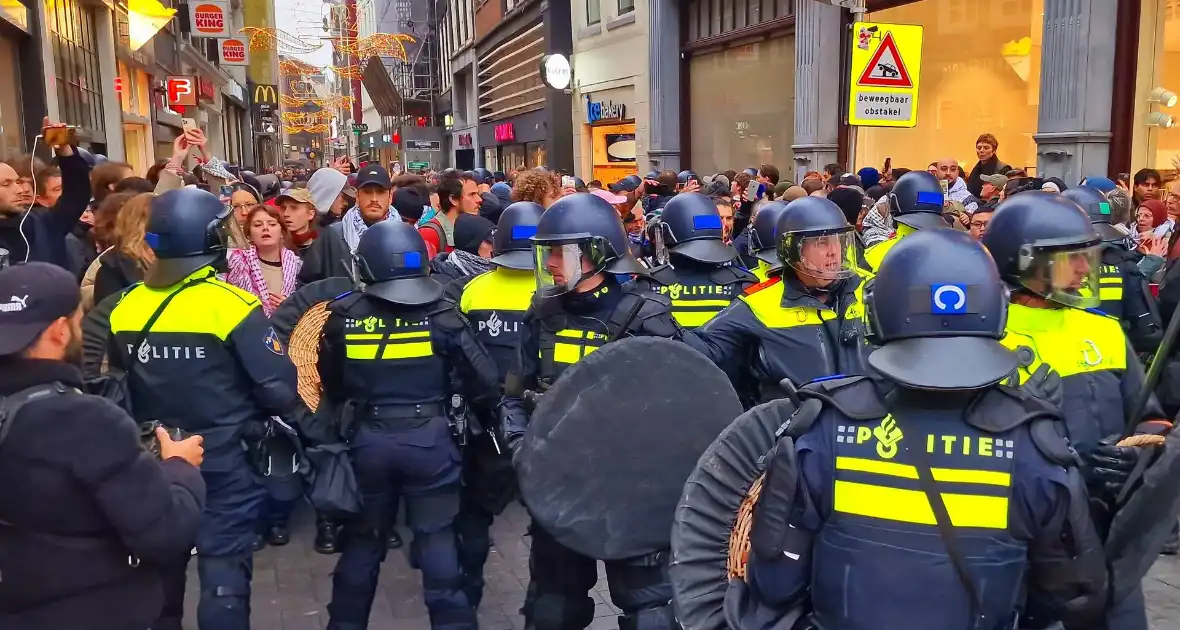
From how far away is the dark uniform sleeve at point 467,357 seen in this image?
13.6 feet

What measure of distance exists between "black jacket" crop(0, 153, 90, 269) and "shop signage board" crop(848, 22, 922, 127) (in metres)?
5.30

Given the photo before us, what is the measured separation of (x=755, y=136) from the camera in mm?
17125

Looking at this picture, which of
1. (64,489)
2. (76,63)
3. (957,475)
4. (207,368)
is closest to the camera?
(957,475)

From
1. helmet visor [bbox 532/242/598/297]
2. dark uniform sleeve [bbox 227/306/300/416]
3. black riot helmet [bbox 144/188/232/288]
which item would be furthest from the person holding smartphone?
helmet visor [bbox 532/242/598/297]

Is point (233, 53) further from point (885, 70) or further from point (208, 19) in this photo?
point (885, 70)

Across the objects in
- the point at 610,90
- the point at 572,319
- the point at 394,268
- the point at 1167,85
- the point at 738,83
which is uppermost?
the point at 610,90

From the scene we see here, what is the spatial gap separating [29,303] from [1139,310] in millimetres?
4548

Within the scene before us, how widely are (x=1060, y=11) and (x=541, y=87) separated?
1861 centimetres

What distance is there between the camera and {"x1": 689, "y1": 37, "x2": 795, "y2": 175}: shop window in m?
16.0

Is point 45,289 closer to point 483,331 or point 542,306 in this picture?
point 542,306

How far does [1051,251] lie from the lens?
10.5ft

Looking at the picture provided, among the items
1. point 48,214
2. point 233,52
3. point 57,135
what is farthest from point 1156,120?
point 233,52

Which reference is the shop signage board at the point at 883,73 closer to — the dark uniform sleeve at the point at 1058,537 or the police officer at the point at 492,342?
the police officer at the point at 492,342

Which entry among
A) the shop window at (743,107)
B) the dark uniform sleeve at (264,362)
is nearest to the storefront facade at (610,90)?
the shop window at (743,107)
